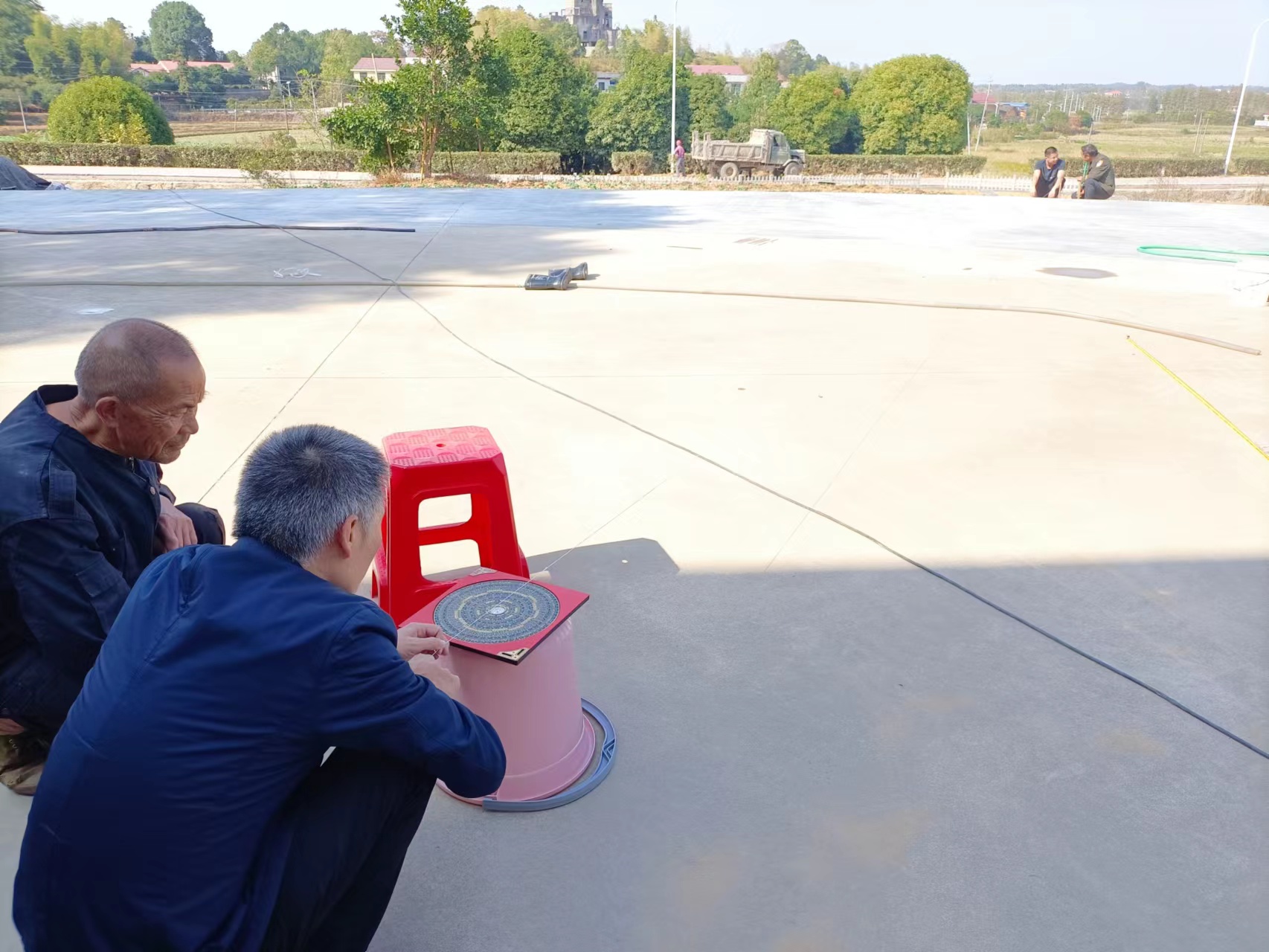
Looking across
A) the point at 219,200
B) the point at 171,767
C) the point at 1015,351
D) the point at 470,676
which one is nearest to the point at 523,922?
the point at 470,676

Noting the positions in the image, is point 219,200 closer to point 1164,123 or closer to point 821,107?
point 821,107

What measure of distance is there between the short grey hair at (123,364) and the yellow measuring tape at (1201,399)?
Answer: 4.69m

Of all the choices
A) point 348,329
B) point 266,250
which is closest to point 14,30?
point 266,250

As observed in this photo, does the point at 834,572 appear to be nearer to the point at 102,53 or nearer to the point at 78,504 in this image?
the point at 78,504

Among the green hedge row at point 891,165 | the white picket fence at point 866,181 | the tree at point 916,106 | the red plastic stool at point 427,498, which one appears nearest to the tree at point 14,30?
the tree at point 916,106

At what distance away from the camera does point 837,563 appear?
3373 millimetres

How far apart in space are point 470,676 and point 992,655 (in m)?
1.66

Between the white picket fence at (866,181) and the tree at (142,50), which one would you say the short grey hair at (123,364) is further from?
the tree at (142,50)

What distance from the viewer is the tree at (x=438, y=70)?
2227cm

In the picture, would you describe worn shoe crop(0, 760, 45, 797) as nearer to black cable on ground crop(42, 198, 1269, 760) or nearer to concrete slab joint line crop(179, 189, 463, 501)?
concrete slab joint line crop(179, 189, 463, 501)

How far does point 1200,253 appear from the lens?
1009 cm

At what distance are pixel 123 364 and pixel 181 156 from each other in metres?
30.5

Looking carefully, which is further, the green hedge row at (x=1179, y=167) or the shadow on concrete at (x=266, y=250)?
the green hedge row at (x=1179, y=167)

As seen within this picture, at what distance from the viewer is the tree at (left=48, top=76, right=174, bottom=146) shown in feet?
91.5
